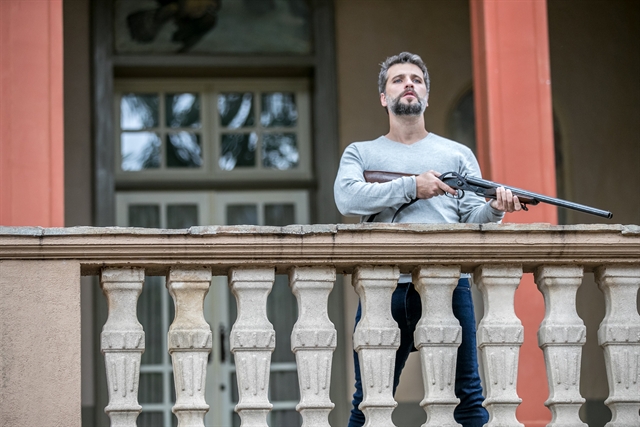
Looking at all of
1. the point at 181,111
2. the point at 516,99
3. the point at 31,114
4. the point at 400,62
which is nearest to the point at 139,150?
the point at 181,111

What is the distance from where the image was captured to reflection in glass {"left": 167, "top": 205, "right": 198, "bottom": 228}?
8727 millimetres

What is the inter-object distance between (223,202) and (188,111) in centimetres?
79

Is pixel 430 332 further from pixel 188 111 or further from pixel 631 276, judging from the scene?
pixel 188 111

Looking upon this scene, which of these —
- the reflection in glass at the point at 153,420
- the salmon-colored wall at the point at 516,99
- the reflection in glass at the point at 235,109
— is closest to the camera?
the salmon-colored wall at the point at 516,99

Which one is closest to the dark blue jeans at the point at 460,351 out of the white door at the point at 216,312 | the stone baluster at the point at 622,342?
the stone baluster at the point at 622,342

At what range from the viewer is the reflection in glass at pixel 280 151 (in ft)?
29.2

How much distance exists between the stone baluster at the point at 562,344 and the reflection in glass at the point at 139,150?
518cm

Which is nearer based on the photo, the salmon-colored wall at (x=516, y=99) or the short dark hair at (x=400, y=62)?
the short dark hair at (x=400, y=62)

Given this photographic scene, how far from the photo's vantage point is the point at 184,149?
8.84 meters

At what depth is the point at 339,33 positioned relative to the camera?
28.9 feet

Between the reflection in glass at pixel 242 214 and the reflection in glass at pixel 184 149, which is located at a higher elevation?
the reflection in glass at pixel 184 149

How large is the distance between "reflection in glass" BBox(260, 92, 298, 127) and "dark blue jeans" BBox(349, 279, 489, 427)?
4.72 metres

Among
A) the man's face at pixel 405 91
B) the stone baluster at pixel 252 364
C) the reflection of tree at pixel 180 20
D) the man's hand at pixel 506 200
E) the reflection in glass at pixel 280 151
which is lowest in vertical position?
the stone baluster at pixel 252 364

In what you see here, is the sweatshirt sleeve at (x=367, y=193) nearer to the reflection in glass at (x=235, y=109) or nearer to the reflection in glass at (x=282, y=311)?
the reflection in glass at (x=282, y=311)
